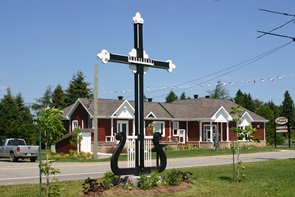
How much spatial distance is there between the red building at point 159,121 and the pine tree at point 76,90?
26.4 m

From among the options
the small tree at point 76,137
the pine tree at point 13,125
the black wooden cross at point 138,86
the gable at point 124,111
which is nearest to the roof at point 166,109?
the gable at point 124,111

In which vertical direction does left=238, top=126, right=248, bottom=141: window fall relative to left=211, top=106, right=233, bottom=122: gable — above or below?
below

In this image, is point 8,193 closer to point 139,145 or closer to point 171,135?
point 139,145

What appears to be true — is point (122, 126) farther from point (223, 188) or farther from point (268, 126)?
point (223, 188)

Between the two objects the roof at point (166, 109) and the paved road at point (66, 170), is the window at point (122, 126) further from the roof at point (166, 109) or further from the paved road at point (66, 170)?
the paved road at point (66, 170)

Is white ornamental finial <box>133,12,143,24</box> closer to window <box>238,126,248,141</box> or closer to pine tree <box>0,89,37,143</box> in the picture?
window <box>238,126,248,141</box>

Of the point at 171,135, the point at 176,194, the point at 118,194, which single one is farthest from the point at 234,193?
the point at 171,135

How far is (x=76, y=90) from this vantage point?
7456 cm

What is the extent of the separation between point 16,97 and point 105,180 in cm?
5527

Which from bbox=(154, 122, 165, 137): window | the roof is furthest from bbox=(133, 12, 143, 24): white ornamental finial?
bbox=(154, 122, 165, 137): window

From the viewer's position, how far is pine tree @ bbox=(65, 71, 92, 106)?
7462cm

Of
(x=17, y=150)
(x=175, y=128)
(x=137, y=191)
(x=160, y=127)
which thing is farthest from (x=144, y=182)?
(x=175, y=128)

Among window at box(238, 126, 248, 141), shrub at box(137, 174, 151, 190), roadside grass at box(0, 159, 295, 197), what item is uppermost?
window at box(238, 126, 248, 141)

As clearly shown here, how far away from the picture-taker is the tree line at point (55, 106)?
49.2 m
